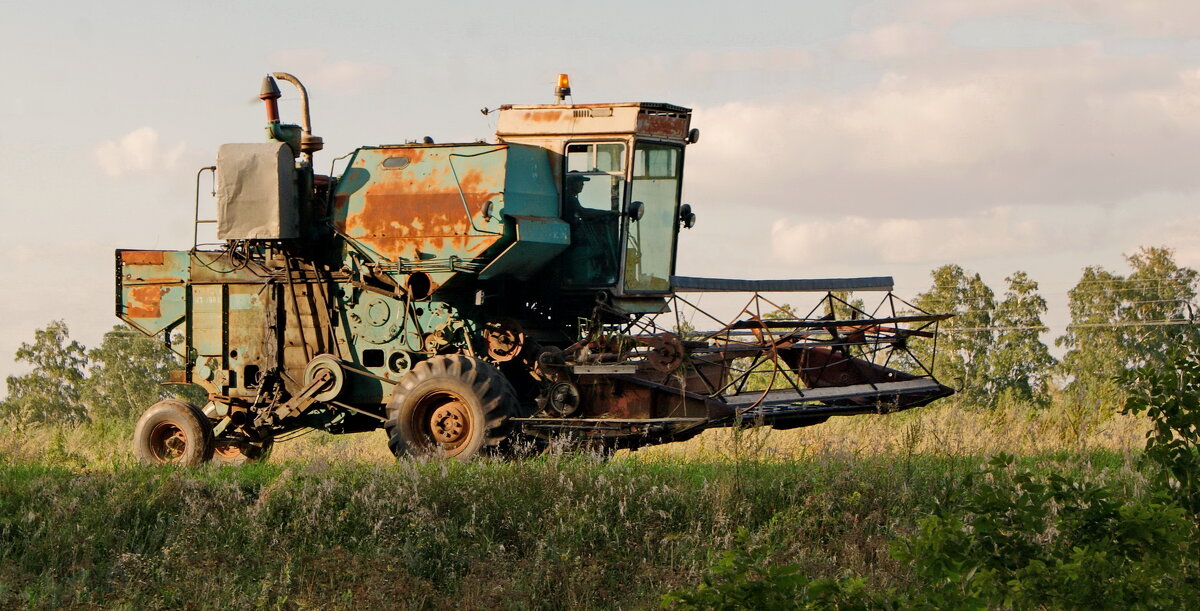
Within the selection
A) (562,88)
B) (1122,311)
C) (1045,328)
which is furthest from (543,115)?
(1122,311)

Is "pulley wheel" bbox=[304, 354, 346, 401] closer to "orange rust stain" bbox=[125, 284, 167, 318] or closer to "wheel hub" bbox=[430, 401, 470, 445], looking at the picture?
"wheel hub" bbox=[430, 401, 470, 445]

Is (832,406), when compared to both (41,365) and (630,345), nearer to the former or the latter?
(630,345)

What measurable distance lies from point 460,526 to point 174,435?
244 inches

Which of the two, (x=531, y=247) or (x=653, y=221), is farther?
(x=653, y=221)

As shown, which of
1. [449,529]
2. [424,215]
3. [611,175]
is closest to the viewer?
[449,529]

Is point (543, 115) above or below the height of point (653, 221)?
above

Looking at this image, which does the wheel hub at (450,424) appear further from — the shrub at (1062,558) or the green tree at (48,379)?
the green tree at (48,379)

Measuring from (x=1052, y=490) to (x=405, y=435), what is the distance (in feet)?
27.2

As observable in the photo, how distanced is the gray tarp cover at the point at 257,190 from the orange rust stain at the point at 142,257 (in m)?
1.56

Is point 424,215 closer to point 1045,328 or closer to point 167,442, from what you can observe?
point 167,442

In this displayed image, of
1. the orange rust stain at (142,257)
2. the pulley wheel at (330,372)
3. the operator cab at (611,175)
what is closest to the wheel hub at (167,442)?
the pulley wheel at (330,372)

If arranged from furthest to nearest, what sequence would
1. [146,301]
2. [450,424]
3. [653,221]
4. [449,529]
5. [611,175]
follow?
[146,301] → [653,221] → [611,175] → [450,424] → [449,529]

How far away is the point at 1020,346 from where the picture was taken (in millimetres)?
32031

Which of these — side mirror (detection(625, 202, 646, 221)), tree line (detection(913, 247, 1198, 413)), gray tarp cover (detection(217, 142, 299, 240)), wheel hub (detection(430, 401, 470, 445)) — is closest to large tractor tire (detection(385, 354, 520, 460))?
wheel hub (detection(430, 401, 470, 445))
